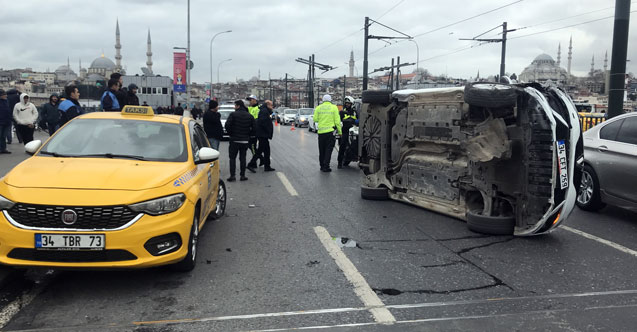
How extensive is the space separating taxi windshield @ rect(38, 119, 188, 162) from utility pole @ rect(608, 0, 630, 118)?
948 cm

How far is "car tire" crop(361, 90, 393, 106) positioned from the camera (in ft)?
27.4

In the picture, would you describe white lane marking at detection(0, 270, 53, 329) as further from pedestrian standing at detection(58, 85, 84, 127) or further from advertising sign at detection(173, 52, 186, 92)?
advertising sign at detection(173, 52, 186, 92)

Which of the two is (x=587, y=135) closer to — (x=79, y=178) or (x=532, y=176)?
(x=532, y=176)

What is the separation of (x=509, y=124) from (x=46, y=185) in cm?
498

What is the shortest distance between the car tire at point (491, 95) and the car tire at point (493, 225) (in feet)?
4.55

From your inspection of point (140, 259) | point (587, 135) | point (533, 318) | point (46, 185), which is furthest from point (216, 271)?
point (587, 135)

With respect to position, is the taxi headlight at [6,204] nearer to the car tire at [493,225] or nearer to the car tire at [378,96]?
the car tire at [493,225]

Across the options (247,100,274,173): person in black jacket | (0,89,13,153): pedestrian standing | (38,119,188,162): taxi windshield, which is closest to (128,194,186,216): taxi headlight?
(38,119,188,162): taxi windshield

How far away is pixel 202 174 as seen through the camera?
5691 mm

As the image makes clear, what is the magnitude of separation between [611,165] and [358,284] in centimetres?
494

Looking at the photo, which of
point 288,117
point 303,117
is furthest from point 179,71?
point 303,117

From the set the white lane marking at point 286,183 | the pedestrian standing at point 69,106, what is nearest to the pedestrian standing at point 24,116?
the pedestrian standing at point 69,106

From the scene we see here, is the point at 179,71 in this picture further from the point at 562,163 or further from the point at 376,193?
the point at 562,163

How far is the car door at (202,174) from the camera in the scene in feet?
18.0
